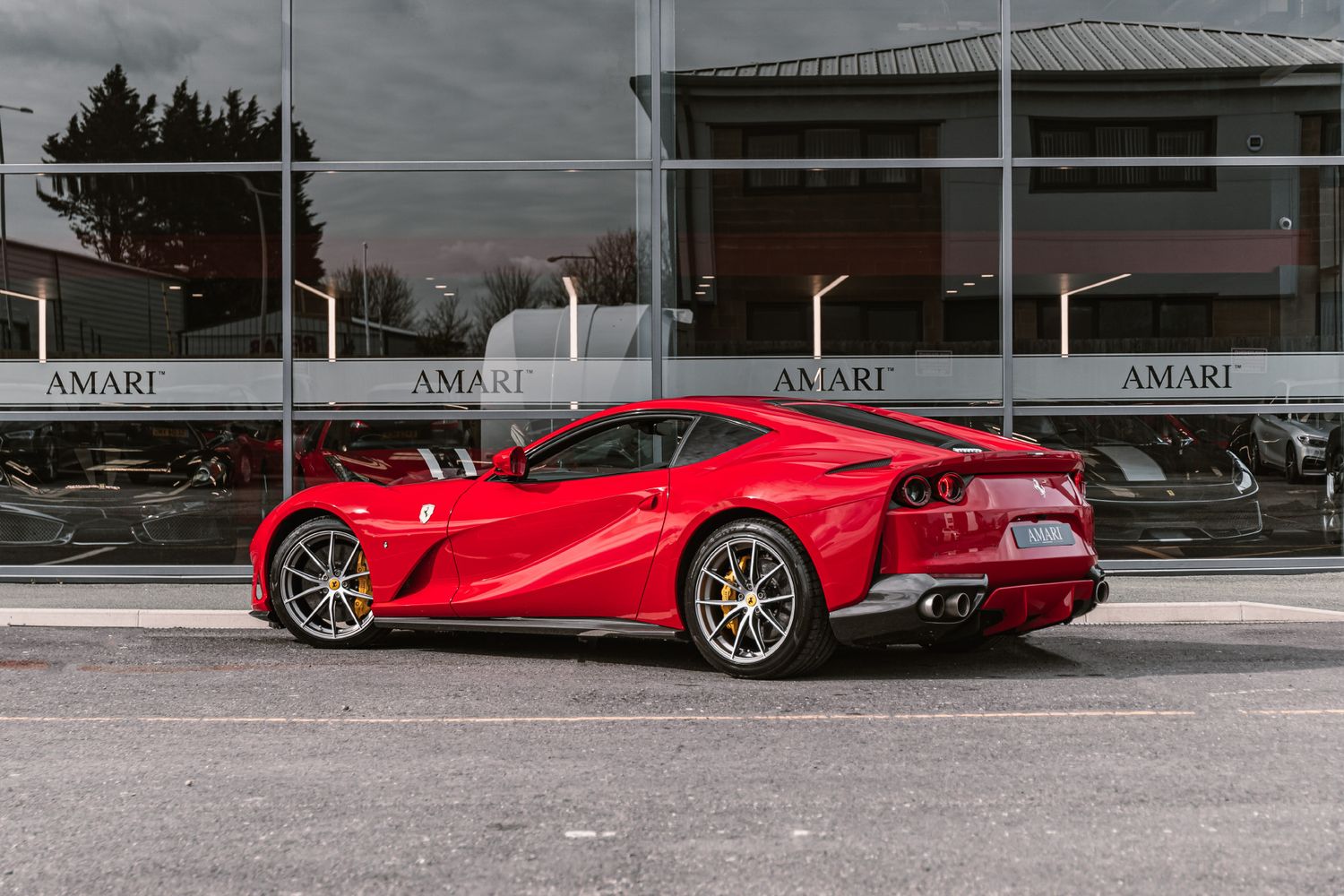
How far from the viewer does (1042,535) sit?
6.16 metres

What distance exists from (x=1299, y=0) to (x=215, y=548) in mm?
9695

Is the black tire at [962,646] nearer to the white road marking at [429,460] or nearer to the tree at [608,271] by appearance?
the tree at [608,271]

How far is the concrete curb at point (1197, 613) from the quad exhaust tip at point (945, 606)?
114 inches

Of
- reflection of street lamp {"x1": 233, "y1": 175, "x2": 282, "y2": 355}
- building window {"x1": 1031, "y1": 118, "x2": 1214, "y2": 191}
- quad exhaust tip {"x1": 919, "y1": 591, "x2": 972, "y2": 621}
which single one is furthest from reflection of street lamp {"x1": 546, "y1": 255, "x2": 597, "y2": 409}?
quad exhaust tip {"x1": 919, "y1": 591, "x2": 972, "y2": 621}

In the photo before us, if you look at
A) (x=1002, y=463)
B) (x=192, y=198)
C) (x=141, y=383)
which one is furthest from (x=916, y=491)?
(x=192, y=198)

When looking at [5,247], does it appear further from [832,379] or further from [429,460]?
[832,379]

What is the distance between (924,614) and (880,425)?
1.09m

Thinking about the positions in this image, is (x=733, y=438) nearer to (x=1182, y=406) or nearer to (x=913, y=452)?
(x=913, y=452)

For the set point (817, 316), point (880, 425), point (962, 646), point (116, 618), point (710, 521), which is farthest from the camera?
point (817, 316)

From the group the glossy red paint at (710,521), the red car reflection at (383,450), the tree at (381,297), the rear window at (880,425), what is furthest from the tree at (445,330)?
the rear window at (880,425)

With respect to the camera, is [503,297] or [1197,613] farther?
[503,297]

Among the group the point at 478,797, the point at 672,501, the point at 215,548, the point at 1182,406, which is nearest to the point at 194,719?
the point at 478,797

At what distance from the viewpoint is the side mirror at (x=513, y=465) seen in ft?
22.8

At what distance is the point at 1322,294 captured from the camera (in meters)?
10.9
